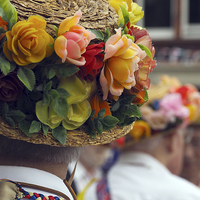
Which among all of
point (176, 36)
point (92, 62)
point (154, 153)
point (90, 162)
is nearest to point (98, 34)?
point (92, 62)

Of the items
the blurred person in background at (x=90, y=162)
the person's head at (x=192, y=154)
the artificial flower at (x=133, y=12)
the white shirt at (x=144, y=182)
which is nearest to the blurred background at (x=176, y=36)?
the blurred person in background at (x=90, y=162)

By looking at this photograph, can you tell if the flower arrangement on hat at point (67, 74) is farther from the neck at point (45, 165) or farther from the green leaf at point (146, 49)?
the neck at point (45, 165)

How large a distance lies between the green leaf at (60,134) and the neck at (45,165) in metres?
0.15

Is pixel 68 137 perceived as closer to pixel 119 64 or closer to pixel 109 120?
pixel 109 120

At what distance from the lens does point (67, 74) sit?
0.94 metres

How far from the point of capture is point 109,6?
42.8 inches

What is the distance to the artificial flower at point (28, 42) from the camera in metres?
0.89

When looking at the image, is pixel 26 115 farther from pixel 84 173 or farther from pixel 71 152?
pixel 84 173

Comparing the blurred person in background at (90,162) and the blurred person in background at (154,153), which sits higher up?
the blurred person in background at (154,153)

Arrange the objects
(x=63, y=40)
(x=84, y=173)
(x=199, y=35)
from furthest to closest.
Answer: (x=199, y=35), (x=84, y=173), (x=63, y=40)

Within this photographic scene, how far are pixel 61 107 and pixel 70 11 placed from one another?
12.5 inches

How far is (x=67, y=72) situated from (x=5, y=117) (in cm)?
24

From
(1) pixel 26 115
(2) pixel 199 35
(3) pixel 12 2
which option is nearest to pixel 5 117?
(1) pixel 26 115

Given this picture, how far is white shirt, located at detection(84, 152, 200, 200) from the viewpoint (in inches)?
87.4
